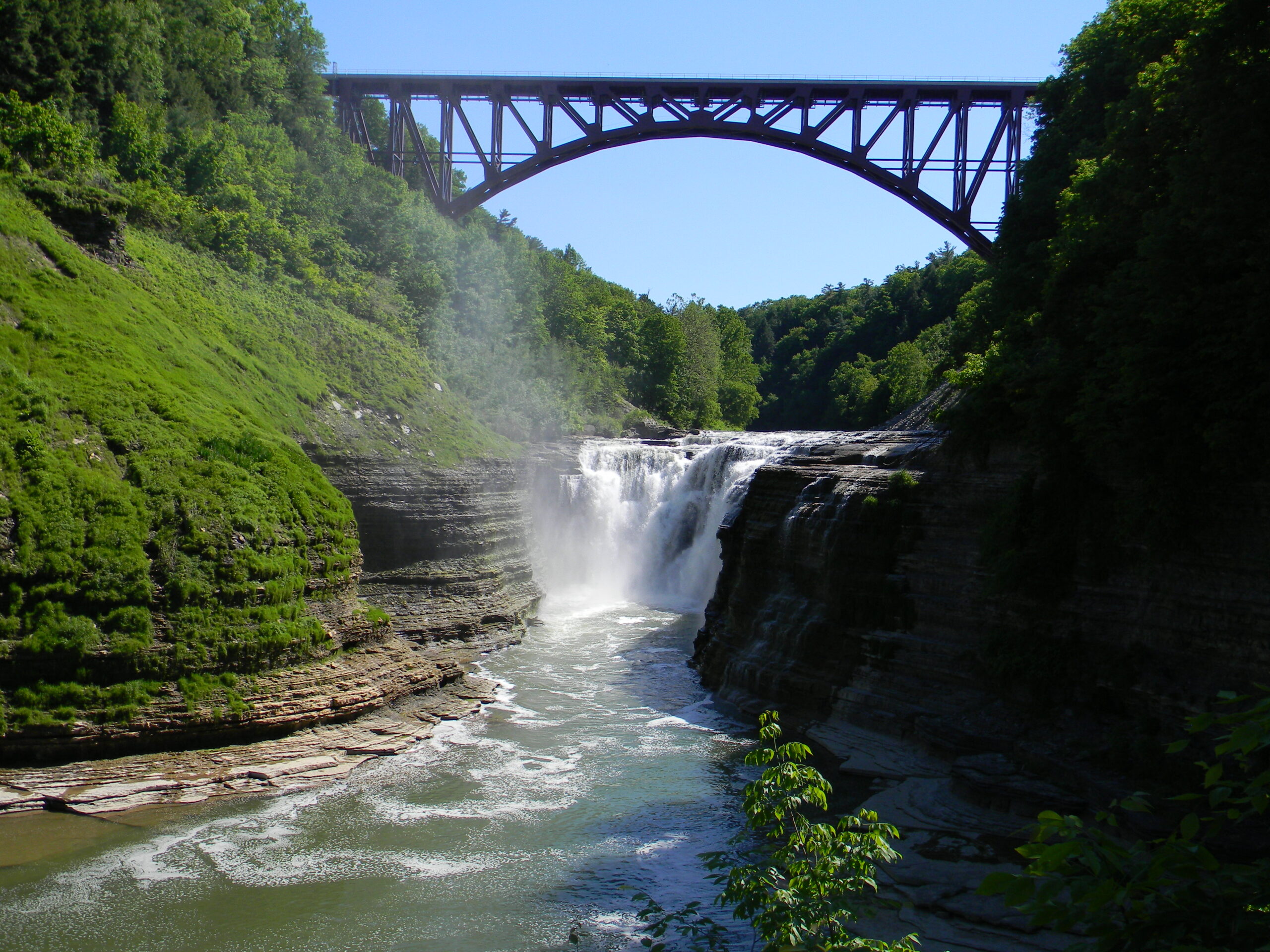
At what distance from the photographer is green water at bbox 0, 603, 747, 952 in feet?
37.2

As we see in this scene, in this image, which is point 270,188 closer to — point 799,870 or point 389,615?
point 389,615

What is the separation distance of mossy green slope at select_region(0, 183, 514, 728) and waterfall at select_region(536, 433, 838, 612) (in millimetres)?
12479

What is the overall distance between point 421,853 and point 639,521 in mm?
23622

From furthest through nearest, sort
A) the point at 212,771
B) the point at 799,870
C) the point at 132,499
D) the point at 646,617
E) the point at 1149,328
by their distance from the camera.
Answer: the point at 646,617 < the point at 132,499 < the point at 212,771 < the point at 1149,328 < the point at 799,870

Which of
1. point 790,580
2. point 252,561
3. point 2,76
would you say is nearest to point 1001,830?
point 790,580

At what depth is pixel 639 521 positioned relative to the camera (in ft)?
120

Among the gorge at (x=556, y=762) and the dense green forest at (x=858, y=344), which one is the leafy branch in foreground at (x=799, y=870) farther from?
the dense green forest at (x=858, y=344)

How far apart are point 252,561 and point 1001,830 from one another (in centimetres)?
1363

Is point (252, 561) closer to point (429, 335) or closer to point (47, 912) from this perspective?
point (47, 912)

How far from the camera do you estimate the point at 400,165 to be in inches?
1777

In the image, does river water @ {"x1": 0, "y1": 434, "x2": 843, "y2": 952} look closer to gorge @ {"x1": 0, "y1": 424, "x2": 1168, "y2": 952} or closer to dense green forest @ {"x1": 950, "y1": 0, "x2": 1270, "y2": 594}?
gorge @ {"x1": 0, "y1": 424, "x2": 1168, "y2": 952}

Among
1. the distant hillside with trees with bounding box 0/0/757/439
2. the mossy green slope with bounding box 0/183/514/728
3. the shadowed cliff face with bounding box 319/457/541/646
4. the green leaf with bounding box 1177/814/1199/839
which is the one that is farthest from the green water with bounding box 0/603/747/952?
the distant hillside with trees with bounding box 0/0/757/439

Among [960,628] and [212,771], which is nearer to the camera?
[212,771]

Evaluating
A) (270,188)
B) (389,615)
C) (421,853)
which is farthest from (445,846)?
(270,188)
